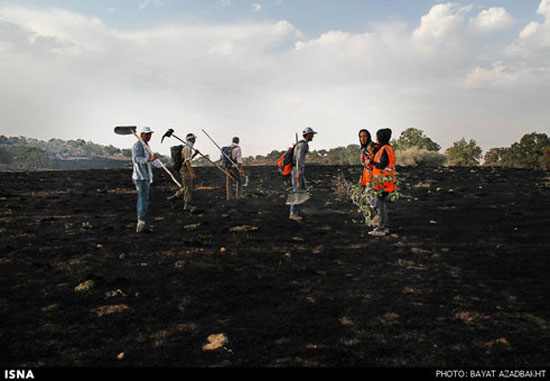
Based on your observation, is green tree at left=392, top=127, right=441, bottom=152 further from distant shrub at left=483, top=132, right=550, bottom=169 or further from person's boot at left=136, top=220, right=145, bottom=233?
person's boot at left=136, top=220, right=145, bottom=233

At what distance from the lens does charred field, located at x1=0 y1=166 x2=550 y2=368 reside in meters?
3.97

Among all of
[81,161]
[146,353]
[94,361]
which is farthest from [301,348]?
[81,161]

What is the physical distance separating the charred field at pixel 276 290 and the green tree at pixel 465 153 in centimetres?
5033

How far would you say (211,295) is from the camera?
18.4 feet

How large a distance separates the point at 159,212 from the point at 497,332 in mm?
11092

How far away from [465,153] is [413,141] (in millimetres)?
11008

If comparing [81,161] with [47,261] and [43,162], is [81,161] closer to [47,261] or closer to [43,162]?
[43,162]

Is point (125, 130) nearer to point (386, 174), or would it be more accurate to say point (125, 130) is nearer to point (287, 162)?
point (287, 162)

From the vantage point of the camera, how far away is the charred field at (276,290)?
13.0ft

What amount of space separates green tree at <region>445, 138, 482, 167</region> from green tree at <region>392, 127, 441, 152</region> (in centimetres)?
726

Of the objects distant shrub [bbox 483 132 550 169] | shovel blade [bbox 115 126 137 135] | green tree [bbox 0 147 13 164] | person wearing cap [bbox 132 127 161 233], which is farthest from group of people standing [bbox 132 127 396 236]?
green tree [bbox 0 147 13 164]

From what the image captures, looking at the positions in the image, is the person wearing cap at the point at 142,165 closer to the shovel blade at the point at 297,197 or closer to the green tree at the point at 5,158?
the shovel blade at the point at 297,197

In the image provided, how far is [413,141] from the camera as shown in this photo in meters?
66.9

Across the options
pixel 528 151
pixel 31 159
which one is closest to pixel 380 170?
pixel 528 151
